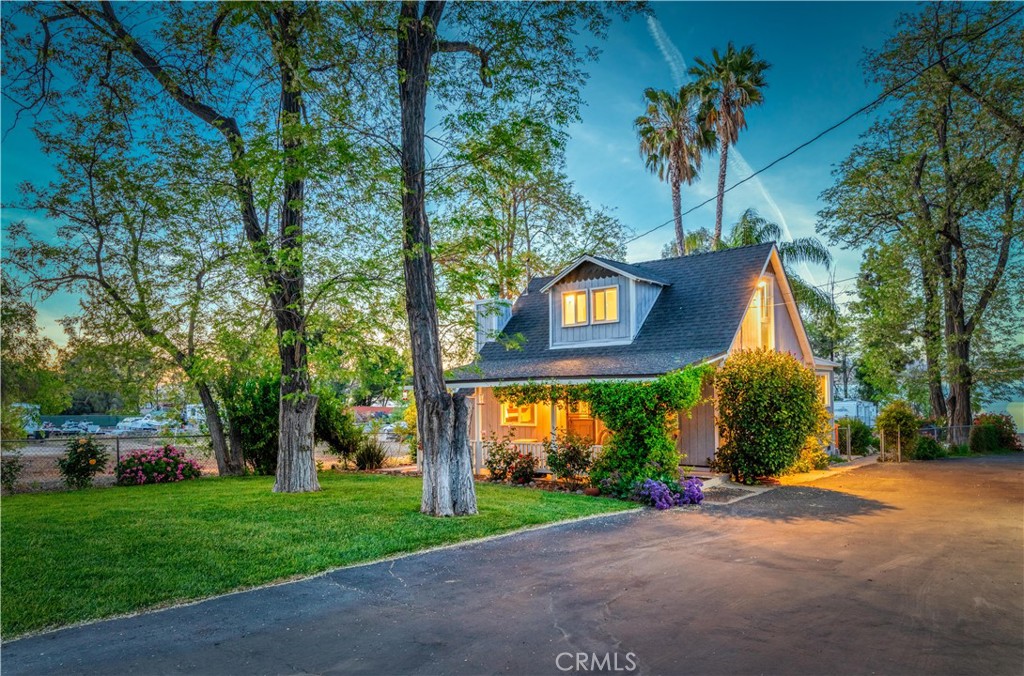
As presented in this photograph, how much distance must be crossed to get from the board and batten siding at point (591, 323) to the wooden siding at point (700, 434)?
9.11 ft

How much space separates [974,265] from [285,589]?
30.3 meters

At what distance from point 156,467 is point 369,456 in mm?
5717

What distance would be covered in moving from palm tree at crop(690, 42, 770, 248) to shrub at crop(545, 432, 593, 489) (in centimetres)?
1988

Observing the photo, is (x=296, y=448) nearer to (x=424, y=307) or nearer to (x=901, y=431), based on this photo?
(x=424, y=307)

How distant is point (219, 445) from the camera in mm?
17688

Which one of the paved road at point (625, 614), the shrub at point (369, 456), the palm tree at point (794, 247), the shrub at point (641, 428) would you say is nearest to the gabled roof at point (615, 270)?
the shrub at point (641, 428)

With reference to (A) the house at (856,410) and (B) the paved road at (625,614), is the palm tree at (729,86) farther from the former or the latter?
(B) the paved road at (625,614)

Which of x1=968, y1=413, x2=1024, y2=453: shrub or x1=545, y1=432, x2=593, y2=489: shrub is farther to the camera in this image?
x1=968, y1=413, x2=1024, y2=453: shrub

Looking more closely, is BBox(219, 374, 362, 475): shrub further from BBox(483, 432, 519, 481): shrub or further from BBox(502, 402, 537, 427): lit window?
BBox(502, 402, 537, 427): lit window

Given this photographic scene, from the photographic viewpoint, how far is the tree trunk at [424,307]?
10688 millimetres

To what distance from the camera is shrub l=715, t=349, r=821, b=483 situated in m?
14.4

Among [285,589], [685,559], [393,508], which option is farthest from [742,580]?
[393,508]

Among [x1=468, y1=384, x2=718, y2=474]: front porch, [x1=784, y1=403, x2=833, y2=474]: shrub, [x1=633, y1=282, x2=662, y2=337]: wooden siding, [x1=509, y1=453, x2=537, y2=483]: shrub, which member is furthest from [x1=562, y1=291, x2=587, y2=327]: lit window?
[x1=784, y1=403, x2=833, y2=474]: shrub

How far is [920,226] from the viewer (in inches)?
1025
